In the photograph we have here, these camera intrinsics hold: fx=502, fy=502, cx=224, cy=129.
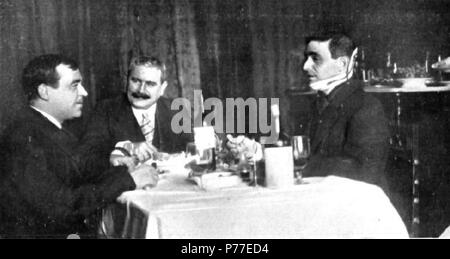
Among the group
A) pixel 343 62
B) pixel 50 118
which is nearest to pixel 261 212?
pixel 50 118

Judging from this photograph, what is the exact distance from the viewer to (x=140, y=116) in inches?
97.7

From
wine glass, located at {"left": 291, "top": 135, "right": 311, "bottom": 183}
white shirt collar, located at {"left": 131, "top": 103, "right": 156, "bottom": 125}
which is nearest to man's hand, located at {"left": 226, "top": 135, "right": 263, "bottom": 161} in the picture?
wine glass, located at {"left": 291, "top": 135, "right": 311, "bottom": 183}

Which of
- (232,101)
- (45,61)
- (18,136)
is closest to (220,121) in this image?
(232,101)

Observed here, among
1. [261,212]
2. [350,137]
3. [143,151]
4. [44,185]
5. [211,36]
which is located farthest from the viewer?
[211,36]

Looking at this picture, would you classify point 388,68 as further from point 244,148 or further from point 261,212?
point 261,212

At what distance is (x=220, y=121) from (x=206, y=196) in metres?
1.50

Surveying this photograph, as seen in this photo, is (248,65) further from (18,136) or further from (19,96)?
(18,136)

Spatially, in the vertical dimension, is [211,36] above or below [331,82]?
above

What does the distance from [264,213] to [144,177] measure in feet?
1.30

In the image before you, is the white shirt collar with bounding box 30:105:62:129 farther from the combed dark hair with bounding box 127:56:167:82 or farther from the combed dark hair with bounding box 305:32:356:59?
the combed dark hair with bounding box 305:32:356:59

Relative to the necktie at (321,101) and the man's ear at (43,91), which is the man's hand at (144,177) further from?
the necktie at (321,101)

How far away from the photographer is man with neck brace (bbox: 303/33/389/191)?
1.91 metres

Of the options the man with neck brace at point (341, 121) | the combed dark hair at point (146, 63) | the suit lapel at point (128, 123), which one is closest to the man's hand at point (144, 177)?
the man with neck brace at point (341, 121)

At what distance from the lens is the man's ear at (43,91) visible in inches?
70.0
